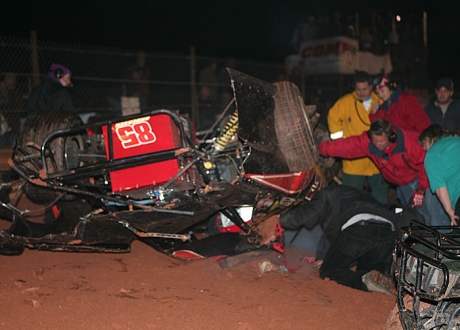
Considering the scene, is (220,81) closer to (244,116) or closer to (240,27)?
(244,116)

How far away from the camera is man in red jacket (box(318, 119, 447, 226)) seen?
6.52 meters

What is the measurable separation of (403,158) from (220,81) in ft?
17.5

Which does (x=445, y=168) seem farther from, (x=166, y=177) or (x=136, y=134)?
(x=136, y=134)

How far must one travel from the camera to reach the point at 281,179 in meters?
5.84

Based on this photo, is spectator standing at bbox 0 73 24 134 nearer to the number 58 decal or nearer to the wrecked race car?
the wrecked race car

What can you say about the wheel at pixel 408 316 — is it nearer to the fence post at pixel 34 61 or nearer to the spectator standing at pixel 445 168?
the spectator standing at pixel 445 168

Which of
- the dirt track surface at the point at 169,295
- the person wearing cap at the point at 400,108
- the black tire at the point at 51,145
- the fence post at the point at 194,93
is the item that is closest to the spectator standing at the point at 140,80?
the fence post at the point at 194,93

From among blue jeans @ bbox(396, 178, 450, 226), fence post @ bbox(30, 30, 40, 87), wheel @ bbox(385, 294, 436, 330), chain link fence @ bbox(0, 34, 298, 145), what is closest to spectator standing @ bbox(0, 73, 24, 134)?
chain link fence @ bbox(0, 34, 298, 145)

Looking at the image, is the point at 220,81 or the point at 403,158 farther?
the point at 220,81

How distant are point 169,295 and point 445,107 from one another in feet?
17.3

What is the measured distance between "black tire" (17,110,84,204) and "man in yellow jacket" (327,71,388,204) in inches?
148

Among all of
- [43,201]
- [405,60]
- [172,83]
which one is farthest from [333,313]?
[405,60]

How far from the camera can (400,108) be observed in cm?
778

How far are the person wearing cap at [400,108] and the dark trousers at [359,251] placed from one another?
219cm
